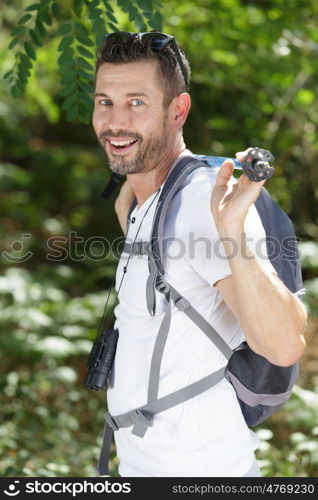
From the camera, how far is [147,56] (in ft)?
6.48

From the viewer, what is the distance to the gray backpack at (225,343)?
70.8 inches

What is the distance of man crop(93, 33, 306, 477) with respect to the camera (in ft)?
5.12

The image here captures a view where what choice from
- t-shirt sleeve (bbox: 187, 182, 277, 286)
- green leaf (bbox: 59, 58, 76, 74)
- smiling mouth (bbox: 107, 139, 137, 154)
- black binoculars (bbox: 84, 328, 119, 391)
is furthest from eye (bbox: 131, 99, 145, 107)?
green leaf (bbox: 59, 58, 76, 74)

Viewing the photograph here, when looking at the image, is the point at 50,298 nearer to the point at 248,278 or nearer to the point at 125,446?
the point at 125,446

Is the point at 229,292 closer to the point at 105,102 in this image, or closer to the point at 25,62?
the point at 105,102

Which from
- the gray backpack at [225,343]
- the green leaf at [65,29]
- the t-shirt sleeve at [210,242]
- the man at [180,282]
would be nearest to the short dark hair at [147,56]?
the man at [180,282]

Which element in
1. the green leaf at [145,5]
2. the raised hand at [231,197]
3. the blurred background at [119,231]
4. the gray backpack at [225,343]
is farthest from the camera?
the blurred background at [119,231]

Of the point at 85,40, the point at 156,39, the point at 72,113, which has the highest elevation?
the point at 156,39

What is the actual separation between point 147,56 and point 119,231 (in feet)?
22.0

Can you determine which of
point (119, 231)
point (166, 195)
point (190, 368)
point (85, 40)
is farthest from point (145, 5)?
point (119, 231)

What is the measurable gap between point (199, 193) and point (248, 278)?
0.34 metres

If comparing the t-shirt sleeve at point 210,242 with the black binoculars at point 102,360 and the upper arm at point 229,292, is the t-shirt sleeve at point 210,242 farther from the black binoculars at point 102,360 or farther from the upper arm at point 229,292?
the black binoculars at point 102,360

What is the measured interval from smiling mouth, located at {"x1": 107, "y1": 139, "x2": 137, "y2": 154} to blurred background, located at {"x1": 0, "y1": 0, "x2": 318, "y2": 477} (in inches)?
42.4
